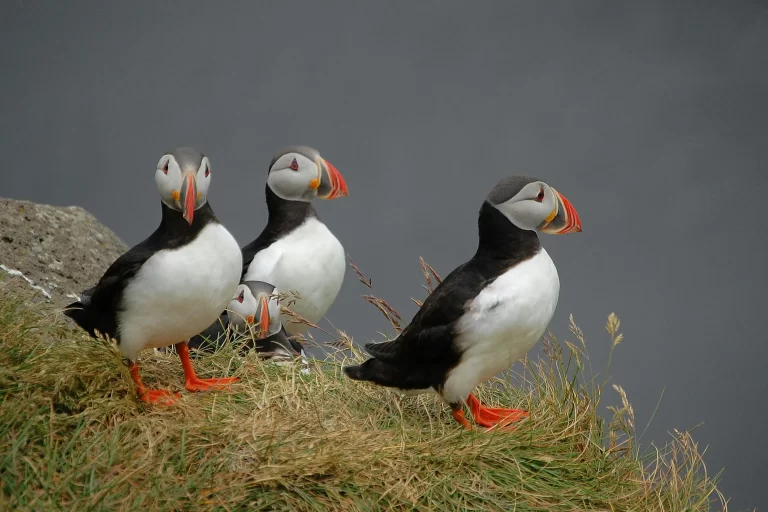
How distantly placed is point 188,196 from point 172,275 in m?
0.37

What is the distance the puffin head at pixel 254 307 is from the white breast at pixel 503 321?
1.45m

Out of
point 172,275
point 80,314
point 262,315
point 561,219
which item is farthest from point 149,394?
point 561,219

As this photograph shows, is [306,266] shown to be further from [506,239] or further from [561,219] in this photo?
[561,219]

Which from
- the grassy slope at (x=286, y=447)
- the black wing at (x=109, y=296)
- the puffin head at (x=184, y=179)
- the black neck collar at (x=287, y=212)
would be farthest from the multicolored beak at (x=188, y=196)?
the black neck collar at (x=287, y=212)

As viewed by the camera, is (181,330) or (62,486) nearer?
(62,486)

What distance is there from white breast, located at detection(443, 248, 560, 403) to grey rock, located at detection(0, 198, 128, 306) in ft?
10.3

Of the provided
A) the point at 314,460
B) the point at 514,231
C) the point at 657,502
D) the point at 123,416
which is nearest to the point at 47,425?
the point at 123,416

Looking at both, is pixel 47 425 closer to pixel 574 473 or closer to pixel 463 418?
pixel 463 418

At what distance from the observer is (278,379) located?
4.88 m

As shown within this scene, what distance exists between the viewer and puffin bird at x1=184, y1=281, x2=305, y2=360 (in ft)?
17.7

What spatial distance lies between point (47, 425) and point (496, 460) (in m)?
1.88

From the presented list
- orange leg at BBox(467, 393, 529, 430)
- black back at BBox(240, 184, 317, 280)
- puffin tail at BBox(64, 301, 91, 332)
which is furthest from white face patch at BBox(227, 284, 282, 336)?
orange leg at BBox(467, 393, 529, 430)

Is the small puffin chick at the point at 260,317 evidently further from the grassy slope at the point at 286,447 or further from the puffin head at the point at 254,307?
the grassy slope at the point at 286,447

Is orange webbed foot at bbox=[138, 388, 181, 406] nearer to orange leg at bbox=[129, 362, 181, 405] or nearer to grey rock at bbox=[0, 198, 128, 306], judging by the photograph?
orange leg at bbox=[129, 362, 181, 405]
